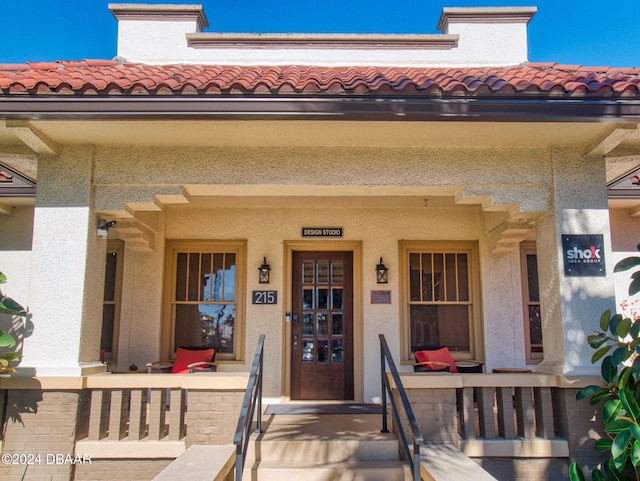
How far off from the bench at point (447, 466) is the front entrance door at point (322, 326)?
2.93 metres

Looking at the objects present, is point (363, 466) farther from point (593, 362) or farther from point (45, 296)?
point (45, 296)

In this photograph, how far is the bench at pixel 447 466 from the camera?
4.09 m

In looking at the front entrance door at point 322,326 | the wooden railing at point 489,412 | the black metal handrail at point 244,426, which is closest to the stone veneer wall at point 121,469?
the black metal handrail at point 244,426

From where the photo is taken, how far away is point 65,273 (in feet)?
17.6

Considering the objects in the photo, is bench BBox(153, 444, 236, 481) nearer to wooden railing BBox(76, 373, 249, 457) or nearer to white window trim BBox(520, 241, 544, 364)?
wooden railing BBox(76, 373, 249, 457)

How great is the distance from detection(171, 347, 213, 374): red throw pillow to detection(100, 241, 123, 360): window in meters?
1.02

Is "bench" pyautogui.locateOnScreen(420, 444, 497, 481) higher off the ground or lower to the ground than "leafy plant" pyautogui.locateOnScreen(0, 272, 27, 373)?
lower

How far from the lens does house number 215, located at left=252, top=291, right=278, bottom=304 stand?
25.5ft

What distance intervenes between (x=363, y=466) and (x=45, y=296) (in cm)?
354

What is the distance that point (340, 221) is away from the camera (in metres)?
7.98

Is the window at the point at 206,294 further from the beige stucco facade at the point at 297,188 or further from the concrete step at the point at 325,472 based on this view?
the concrete step at the point at 325,472

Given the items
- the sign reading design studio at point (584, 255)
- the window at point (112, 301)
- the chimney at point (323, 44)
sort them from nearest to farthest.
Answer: the sign reading design studio at point (584, 255) → the window at point (112, 301) → the chimney at point (323, 44)

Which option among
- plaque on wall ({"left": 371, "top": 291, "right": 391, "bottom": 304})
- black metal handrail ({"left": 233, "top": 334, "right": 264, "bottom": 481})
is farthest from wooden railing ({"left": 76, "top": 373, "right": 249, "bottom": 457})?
plaque on wall ({"left": 371, "top": 291, "right": 391, "bottom": 304})

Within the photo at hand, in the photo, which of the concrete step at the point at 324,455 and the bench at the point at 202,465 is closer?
the bench at the point at 202,465
